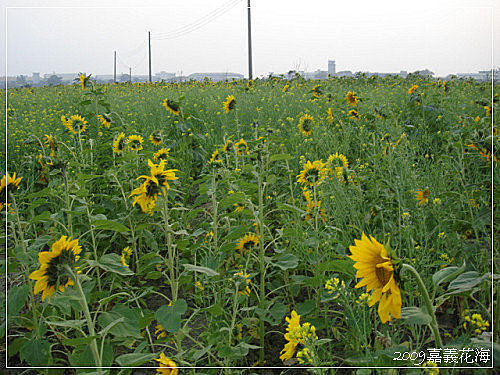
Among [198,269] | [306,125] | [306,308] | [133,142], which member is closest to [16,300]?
[198,269]

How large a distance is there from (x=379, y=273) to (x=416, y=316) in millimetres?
178

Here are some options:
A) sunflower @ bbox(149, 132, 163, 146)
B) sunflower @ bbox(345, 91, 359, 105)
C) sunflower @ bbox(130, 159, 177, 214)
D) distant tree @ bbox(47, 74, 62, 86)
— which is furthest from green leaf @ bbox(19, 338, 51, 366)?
sunflower @ bbox(345, 91, 359, 105)

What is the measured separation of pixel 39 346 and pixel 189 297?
72 cm

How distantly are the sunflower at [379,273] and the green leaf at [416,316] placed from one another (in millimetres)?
105

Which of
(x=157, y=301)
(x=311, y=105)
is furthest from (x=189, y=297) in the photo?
(x=311, y=105)

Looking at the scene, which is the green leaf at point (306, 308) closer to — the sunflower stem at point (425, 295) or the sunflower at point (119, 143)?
the sunflower stem at point (425, 295)

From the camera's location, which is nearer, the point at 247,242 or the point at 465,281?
the point at 465,281

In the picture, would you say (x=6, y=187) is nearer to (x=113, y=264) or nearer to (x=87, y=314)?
(x=113, y=264)

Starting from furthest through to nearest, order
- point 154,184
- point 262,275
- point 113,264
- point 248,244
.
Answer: point 248,244, point 262,275, point 154,184, point 113,264

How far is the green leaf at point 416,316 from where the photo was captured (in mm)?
929

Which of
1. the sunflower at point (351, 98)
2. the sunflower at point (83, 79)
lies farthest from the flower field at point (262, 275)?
the sunflower at point (83, 79)

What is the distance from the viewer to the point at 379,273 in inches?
34.6

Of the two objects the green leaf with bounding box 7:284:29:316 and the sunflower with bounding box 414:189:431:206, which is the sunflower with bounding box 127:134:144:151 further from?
the sunflower with bounding box 414:189:431:206

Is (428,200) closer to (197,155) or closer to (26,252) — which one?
(26,252)
